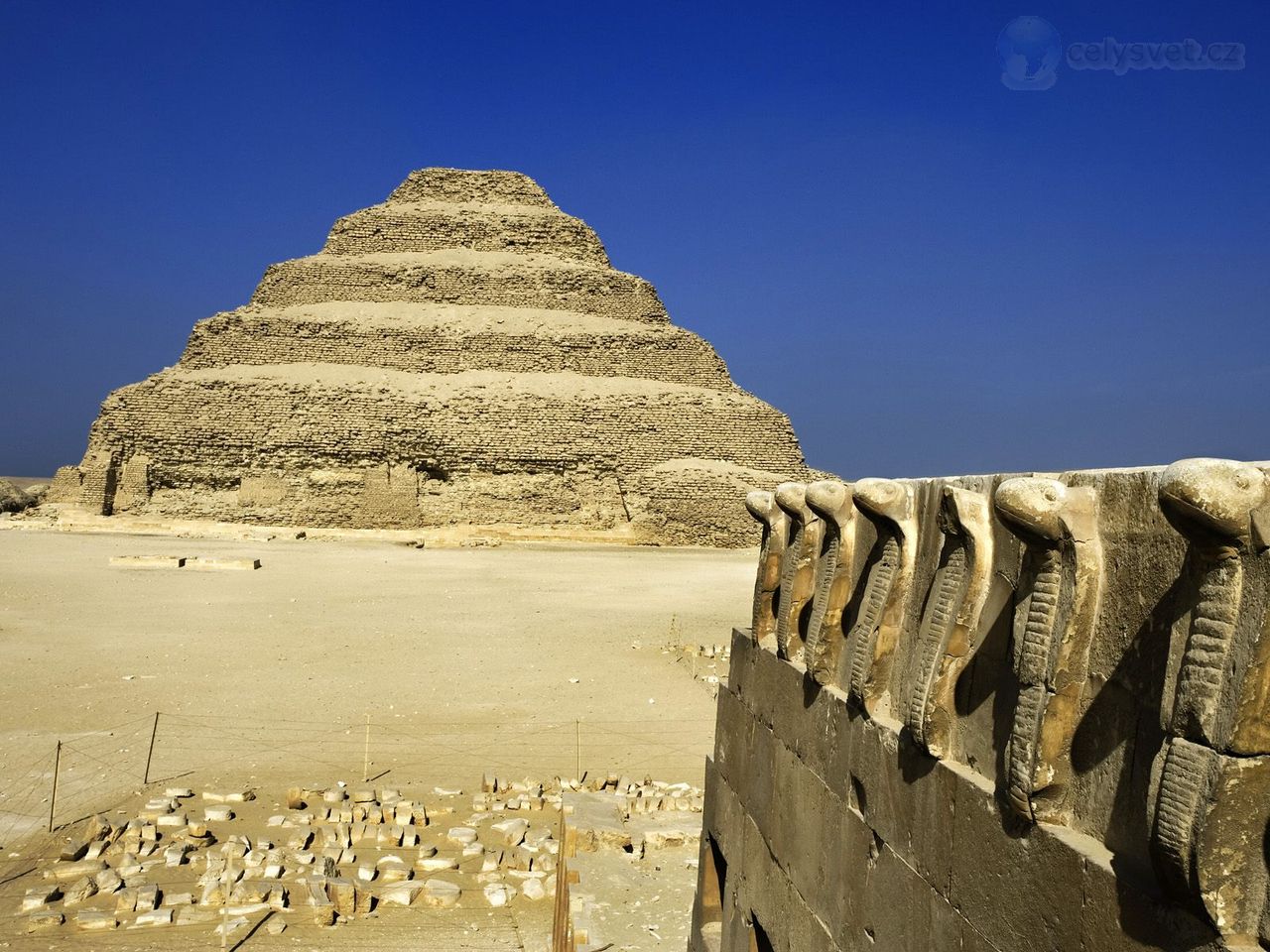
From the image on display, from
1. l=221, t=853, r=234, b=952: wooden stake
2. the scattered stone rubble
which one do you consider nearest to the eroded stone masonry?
the scattered stone rubble

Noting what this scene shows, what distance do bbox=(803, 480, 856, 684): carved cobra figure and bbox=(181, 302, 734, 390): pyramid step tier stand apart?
43163 mm

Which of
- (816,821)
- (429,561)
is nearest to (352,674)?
(816,821)

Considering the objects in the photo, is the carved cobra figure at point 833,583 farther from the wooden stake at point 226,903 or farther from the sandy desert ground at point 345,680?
the wooden stake at point 226,903

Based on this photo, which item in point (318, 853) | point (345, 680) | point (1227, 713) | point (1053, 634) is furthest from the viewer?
point (345, 680)

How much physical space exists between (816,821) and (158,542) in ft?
99.6

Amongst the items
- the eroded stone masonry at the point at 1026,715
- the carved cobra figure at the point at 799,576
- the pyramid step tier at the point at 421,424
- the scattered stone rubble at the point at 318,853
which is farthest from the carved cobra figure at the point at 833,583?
the pyramid step tier at the point at 421,424

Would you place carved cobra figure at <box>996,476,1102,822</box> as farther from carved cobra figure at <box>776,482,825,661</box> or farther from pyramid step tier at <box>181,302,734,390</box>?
pyramid step tier at <box>181,302,734,390</box>

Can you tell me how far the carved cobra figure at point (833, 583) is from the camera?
364cm

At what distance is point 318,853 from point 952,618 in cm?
604

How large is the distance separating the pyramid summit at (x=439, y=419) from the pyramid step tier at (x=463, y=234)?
2992mm

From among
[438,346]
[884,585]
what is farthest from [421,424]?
[884,585]

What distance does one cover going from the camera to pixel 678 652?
14.9 m

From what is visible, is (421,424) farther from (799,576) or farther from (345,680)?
(799,576)

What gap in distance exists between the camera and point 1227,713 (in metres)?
1.73
